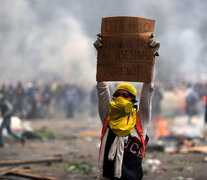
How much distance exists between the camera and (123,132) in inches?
128

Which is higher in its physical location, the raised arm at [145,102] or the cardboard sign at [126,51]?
the cardboard sign at [126,51]

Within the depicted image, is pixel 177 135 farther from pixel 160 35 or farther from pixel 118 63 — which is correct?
pixel 160 35

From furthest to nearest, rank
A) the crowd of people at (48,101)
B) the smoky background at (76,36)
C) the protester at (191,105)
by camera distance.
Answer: the smoky background at (76,36) < the crowd of people at (48,101) < the protester at (191,105)

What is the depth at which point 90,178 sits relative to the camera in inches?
283

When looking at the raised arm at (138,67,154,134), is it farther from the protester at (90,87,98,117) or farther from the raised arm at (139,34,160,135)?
the protester at (90,87,98,117)

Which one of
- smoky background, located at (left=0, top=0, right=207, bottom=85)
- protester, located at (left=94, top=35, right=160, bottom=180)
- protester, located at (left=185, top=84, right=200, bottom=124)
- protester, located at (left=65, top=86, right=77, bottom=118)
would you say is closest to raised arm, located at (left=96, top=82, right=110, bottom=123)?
protester, located at (left=94, top=35, right=160, bottom=180)

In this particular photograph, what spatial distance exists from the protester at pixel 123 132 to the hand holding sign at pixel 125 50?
0.24 feet

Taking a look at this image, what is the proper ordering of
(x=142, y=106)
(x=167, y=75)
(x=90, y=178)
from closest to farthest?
(x=142, y=106) < (x=90, y=178) < (x=167, y=75)

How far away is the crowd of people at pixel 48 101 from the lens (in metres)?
19.8

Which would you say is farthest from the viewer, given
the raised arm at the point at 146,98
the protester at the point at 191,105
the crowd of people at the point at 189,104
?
the crowd of people at the point at 189,104

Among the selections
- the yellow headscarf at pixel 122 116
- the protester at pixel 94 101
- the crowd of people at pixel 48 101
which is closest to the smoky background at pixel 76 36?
the crowd of people at pixel 48 101

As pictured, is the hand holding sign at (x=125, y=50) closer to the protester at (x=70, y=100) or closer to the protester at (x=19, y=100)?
the protester at (x=19, y=100)

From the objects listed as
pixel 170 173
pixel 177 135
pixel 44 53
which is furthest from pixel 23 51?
pixel 170 173

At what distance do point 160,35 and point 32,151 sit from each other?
2314 cm
